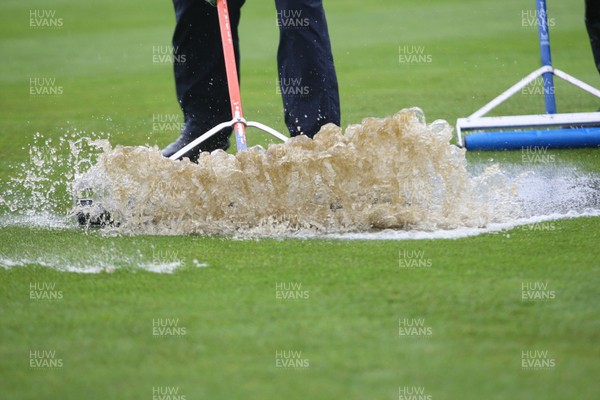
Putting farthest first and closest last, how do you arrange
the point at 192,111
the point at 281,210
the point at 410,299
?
the point at 192,111 < the point at 281,210 < the point at 410,299

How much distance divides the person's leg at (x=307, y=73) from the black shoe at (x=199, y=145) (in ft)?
2.11

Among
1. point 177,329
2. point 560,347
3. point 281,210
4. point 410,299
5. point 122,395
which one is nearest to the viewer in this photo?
point 122,395

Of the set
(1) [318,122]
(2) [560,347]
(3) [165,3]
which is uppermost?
(3) [165,3]

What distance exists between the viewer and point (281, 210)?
346 centimetres

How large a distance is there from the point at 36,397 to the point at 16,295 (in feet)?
2.62

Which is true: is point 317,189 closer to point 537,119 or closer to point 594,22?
point 537,119

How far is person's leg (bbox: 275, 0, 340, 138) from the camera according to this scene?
154 inches

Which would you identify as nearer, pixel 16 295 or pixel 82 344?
pixel 82 344

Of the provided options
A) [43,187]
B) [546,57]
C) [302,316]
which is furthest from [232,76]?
[546,57]

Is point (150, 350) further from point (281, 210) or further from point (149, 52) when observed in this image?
point (149, 52)

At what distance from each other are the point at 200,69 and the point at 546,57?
2.09 m

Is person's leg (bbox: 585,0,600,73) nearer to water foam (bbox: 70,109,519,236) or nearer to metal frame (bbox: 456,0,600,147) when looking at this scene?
metal frame (bbox: 456,0,600,147)

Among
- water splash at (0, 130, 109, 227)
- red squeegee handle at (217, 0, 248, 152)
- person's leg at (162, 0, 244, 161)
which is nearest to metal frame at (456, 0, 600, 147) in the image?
person's leg at (162, 0, 244, 161)

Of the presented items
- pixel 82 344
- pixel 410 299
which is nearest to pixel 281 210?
pixel 410 299
